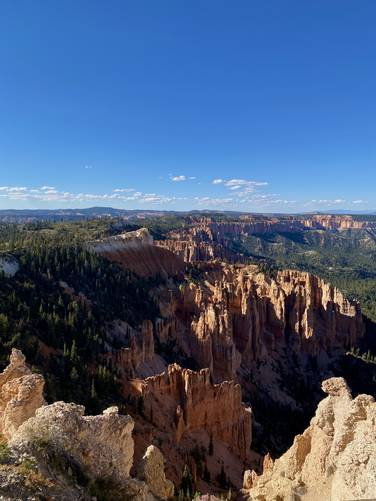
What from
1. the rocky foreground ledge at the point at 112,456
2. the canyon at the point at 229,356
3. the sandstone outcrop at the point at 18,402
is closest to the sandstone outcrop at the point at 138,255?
the canyon at the point at 229,356

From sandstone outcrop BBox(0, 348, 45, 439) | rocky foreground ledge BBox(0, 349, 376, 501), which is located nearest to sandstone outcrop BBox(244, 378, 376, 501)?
rocky foreground ledge BBox(0, 349, 376, 501)

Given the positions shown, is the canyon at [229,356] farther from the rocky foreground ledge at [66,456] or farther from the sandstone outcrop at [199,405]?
the rocky foreground ledge at [66,456]

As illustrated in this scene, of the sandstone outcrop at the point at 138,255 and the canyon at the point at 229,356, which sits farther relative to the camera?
the sandstone outcrop at the point at 138,255

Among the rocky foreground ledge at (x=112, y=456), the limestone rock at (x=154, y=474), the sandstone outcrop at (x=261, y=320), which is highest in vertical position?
the rocky foreground ledge at (x=112, y=456)

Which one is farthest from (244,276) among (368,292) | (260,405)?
(368,292)

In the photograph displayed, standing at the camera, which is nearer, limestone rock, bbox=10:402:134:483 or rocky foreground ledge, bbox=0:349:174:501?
rocky foreground ledge, bbox=0:349:174:501

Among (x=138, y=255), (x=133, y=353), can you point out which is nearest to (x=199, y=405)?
(x=133, y=353)

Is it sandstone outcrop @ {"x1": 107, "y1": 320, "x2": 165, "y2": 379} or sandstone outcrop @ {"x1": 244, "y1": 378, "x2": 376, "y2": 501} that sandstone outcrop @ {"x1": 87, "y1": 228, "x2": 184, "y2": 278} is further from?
sandstone outcrop @ {"x1": 244, "y1": 378, "x2": 376, "y2": 501}

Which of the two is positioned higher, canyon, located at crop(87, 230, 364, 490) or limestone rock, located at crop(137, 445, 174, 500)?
limestone rock, located at crop(137, 445, 174, 500)
